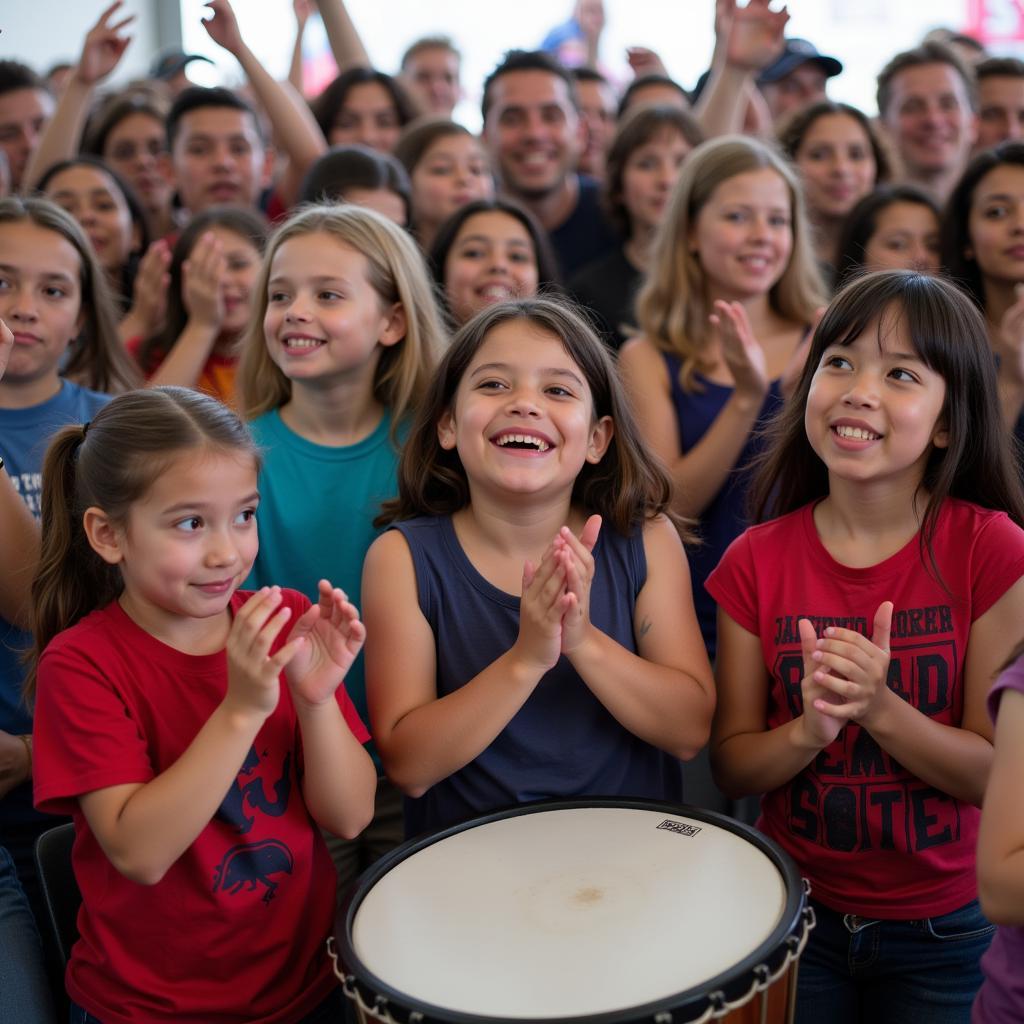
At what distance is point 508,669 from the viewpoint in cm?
159

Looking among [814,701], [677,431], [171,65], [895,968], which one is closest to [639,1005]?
[814,701]

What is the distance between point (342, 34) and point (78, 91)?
3.63 feet

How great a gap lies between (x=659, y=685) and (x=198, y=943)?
71 cm

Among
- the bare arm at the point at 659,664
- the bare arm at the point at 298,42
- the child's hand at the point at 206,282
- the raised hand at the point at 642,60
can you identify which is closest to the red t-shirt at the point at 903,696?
the bare arm at the point at 659,664

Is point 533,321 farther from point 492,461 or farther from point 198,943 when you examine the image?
point 198,943

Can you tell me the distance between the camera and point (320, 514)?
7.00 ft

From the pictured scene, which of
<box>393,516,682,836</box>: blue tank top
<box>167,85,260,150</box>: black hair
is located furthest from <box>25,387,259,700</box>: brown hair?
<box>167,85,260,150</box>: black hair

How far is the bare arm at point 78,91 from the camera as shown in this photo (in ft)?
11.8

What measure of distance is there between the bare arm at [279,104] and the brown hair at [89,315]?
1.19m

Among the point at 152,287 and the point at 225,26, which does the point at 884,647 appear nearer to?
the point at 152,287

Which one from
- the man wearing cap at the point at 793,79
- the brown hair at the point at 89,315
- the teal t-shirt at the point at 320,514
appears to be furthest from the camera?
the man wearing cap at the point at 793,79

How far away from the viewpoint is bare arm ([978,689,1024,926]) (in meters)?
1.22

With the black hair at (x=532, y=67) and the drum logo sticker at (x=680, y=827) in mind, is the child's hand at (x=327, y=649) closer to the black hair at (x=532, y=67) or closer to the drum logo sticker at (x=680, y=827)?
the drum logo sticker at (x=680, y=827)

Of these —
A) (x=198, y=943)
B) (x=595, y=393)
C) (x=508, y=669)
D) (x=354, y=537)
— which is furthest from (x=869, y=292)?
(x=198, y=943)
